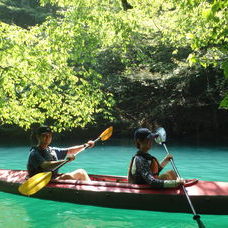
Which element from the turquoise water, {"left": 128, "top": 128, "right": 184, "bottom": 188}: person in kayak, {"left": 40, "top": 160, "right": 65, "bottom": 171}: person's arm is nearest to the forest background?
{"left": 40, "top": 160, "right": 65, "bottom": 171}: person's arm

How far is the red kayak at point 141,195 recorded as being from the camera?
445 centimetres

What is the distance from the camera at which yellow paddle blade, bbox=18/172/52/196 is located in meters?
4.77

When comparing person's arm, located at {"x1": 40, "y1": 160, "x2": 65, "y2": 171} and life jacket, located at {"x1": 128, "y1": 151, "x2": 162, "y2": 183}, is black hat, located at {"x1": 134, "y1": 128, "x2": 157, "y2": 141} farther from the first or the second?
person's arm, located at {"x1": 40, "y1": 160, "x2": 65, "y2": 171}

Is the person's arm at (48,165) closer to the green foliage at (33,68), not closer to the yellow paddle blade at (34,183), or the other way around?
the yellow paddle blade at (34,183)

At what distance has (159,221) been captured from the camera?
4492 millimetres

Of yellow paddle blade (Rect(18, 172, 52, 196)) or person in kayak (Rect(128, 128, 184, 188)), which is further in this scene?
yellow paddle blade (Rect(18, 172, 52, 196))

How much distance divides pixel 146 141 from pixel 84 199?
1482 millimetres

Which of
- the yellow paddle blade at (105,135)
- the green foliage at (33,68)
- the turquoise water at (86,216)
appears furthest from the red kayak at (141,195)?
the green foliage at (33,68)

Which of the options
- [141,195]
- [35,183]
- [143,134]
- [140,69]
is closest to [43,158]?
Answer: [35,183]

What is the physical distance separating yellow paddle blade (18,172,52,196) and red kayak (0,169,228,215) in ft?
1.32

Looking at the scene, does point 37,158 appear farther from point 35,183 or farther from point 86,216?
point 86,216

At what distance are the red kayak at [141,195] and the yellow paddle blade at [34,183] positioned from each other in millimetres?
401

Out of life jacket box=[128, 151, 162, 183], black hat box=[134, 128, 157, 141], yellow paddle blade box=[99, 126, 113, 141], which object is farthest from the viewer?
yellow paddle blade box=[99, 126, 113, 141]

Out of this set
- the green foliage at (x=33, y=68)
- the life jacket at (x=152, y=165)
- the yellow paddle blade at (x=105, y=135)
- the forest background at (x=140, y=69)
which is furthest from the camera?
the forest background at (x=140, y=69)
